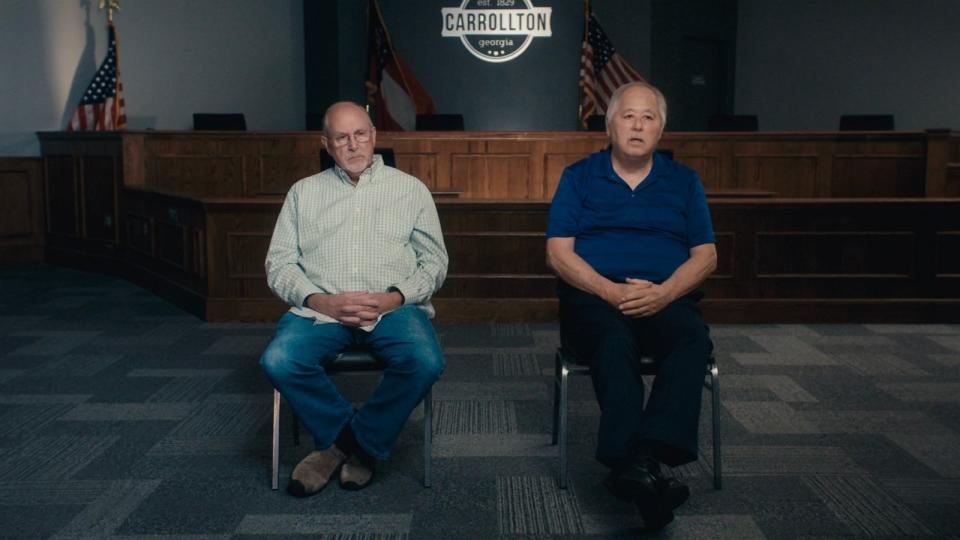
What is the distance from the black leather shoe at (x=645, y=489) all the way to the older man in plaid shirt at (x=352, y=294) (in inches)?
23.0

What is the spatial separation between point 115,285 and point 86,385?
8.92 feet

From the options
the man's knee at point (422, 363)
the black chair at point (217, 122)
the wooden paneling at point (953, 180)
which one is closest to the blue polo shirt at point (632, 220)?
the man's knee at point (422, 363)

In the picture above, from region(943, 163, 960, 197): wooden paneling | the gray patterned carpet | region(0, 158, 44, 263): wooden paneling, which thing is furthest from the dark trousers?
region(0, 158, 44, 263): wooden paneling

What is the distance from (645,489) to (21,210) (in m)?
6.63

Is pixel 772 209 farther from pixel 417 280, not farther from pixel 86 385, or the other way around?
pixel 86 385

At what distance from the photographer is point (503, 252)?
15.7 ft

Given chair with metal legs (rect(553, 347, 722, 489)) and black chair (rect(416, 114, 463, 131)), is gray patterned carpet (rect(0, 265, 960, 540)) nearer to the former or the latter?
chair with metal legs (rect(553, 347, 722, 489))

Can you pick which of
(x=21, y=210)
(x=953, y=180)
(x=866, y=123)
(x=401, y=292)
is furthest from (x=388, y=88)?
(x=401, y=292)

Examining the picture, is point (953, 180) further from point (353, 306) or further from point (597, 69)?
point (353, 306)

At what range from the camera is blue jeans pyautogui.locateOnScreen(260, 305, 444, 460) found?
2348 mm

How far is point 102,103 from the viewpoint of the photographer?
7266 millimetres

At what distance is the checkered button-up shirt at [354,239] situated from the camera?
2.52 metres

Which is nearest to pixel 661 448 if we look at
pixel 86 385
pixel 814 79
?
pixel 86 385

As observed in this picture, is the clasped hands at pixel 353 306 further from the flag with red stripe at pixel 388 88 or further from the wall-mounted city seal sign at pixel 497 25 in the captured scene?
the wall-mounted city seal sign at pixel 497 25
